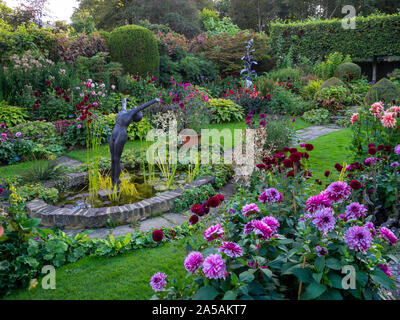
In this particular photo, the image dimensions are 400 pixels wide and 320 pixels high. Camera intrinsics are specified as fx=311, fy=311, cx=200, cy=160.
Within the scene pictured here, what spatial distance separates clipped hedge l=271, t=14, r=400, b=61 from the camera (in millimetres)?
13289

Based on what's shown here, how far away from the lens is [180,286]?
66.8 inches

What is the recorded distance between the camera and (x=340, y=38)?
46.9 feet

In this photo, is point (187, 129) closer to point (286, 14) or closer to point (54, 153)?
point (54, 153)

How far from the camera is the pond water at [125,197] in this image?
368 cm

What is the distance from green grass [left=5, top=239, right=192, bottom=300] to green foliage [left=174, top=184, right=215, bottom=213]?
0.82 meters

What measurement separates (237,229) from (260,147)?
287 cm

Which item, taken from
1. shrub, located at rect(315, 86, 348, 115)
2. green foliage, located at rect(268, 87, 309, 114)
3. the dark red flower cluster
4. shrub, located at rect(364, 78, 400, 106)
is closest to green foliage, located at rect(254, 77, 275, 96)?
green foliage, located at rect(268, 87, 309, 114)

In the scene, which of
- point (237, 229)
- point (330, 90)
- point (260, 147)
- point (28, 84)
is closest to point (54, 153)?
point (28, 84)

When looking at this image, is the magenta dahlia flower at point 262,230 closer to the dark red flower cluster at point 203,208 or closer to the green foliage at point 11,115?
the dark red flower cluster at point 203,208

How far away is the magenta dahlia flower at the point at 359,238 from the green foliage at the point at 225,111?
707 cm

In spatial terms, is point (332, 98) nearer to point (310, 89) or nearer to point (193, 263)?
point (310, 89)

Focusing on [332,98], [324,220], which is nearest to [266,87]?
[332,98]

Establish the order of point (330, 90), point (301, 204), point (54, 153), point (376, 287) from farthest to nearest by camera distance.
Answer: point (330, 90), point (54, 153), point (301, 204), point (376, 287)

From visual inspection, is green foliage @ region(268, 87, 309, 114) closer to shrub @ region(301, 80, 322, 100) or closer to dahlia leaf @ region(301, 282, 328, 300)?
shrub @ region(301, 80, 322, 100)
